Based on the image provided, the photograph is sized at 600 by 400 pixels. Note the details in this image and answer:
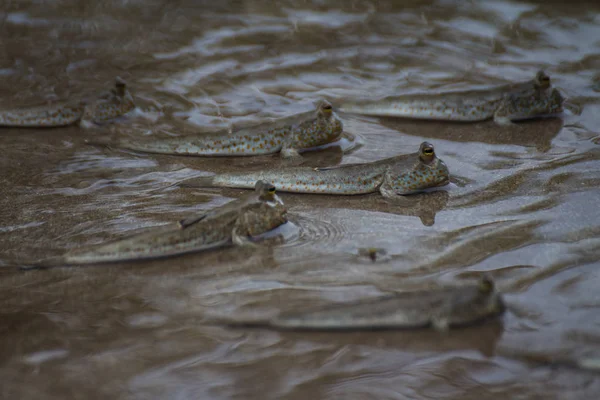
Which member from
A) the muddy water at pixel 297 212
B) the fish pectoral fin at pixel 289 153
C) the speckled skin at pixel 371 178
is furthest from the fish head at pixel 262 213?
the fish pectoral fin at pixel 289 153

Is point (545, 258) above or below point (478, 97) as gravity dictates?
below

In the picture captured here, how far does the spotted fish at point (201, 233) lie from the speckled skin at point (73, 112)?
9.57 feet

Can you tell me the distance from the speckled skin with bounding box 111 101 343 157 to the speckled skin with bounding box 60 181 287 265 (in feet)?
5.26

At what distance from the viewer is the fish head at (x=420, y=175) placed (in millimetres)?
5172

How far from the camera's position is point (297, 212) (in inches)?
192

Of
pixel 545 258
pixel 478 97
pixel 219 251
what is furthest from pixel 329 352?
pixel 478 97

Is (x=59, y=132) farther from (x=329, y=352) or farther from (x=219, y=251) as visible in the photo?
(x=329, y=352)

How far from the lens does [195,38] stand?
28.2ft

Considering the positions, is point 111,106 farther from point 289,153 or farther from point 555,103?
point 555,103

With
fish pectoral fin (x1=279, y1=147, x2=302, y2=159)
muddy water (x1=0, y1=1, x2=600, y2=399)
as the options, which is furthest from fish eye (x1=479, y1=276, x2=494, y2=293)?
fish pectoral fin (x1=279, y1=147, x2=302, y2=159)

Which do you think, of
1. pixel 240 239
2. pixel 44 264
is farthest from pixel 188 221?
pixel 44 264

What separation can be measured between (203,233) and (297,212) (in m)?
0.83

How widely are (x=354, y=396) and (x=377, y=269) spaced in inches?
41.8

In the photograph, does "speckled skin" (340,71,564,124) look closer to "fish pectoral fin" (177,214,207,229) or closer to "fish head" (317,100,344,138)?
"fish head" (317,100,344,138)
